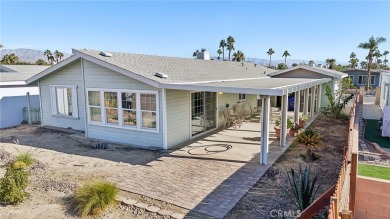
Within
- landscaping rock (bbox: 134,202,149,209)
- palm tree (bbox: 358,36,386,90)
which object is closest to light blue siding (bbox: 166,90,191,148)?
landscaping rock (bbox: 134,202,149,209)

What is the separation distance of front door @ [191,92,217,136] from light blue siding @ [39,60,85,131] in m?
5.44

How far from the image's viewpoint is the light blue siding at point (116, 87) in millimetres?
10781

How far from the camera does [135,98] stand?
11.1 metres

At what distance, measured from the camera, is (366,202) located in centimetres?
663

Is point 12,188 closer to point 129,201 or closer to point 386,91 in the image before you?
point 129,201

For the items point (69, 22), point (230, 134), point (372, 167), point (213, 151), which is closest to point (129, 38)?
point (69, 22)

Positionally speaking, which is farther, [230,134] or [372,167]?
[230,134]

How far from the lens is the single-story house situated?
10.3 metres

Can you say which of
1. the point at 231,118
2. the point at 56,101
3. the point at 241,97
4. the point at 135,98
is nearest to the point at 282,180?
the point at 135,98

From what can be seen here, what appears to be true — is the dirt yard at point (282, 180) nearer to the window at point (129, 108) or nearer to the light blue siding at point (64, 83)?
the window at point (129, 108)

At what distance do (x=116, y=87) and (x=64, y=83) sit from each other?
400 cm

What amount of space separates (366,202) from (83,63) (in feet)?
38.0

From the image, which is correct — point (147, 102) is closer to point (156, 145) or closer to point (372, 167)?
point (156, 145)

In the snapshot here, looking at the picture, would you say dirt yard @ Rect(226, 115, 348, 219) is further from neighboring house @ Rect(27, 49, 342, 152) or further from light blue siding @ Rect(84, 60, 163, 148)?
light blue siding @ Rect(84, 60, 163, 148)
